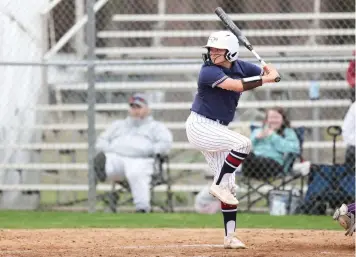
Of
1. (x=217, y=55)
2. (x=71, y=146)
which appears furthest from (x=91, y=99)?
(x=217, y=55)

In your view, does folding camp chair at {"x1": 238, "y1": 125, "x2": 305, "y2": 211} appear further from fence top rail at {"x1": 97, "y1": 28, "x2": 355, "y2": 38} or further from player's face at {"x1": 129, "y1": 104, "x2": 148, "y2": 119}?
fence top rail at {"x1": 97, "y1": 28, "x2": 355, "y2": 38}

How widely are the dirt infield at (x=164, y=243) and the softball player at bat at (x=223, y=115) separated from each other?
1.36 feet

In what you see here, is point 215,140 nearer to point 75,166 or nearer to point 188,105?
point 75,166

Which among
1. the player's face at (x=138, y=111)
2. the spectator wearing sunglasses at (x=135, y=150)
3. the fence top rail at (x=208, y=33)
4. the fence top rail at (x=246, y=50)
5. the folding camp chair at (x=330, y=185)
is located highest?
the fence top rail at (x=208, y=33)

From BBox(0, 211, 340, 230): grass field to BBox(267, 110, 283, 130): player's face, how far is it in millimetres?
1120

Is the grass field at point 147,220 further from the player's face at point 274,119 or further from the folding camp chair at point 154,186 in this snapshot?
the player's face at point 274,119

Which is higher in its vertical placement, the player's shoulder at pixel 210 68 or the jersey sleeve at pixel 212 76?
the player's shoulder at pixel 210 68

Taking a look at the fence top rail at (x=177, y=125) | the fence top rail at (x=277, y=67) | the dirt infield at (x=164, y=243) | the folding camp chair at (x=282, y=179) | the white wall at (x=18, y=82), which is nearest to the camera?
the dirt infield at (x=164, y=243)

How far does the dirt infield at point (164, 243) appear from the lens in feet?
25.4

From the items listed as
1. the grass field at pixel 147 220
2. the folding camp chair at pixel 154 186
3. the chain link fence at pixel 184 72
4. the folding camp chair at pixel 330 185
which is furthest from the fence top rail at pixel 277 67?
the grass field at pixel 147 220

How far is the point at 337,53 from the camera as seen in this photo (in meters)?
13.2

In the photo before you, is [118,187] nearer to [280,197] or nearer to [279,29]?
[280,197]

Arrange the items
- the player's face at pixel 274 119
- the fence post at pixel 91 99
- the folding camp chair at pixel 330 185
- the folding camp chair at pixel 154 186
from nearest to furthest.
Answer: the folding camp chair at pixel 330 185 < the fence post at pixel 91 99 < the player's face at pixel 274 119 < the folding camp chair at pixel 154 186

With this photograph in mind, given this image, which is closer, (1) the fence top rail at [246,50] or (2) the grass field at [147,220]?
(2) the grass field at [147,220]
